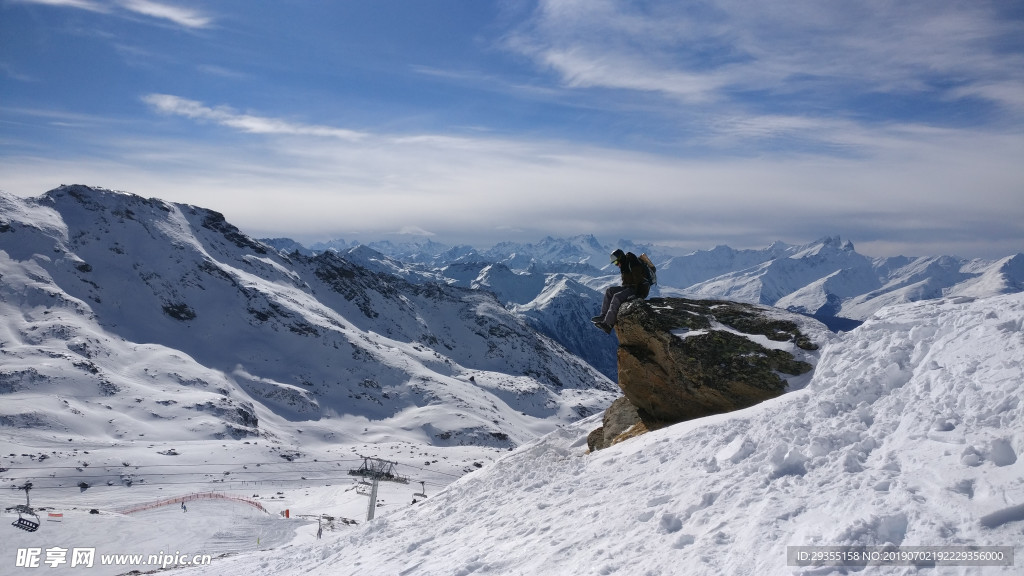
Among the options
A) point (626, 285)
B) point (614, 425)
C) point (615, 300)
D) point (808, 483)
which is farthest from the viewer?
point (626, 285)

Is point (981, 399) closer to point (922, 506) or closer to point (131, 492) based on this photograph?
point (922, 506)

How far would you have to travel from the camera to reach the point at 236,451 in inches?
3615

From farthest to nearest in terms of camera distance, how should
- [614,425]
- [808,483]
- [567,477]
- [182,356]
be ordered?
1. [182,356]
2. [614,425]
3. [567,477]
4. [808,483]

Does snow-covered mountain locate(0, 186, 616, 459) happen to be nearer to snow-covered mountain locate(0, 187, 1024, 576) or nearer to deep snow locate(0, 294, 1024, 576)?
snow-covered mountain locate(0, 187, 1024, 576)

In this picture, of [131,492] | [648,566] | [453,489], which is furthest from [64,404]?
[648,566]

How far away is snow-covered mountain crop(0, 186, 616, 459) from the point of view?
110062 millimetres

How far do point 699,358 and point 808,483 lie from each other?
8.12 m

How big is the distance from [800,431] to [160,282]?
647 ft

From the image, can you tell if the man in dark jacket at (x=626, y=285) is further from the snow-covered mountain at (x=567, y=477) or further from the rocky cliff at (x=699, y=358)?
the snow-covered mountain at (x=567, y=477)

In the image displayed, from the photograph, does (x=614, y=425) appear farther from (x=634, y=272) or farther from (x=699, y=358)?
(x=634, y=272)

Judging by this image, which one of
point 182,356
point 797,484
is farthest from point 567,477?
point 182,356

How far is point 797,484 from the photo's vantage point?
32.9 ft

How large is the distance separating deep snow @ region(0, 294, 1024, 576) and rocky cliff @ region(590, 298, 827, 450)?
5.34 ft

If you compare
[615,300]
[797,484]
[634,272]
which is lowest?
[797,484]
